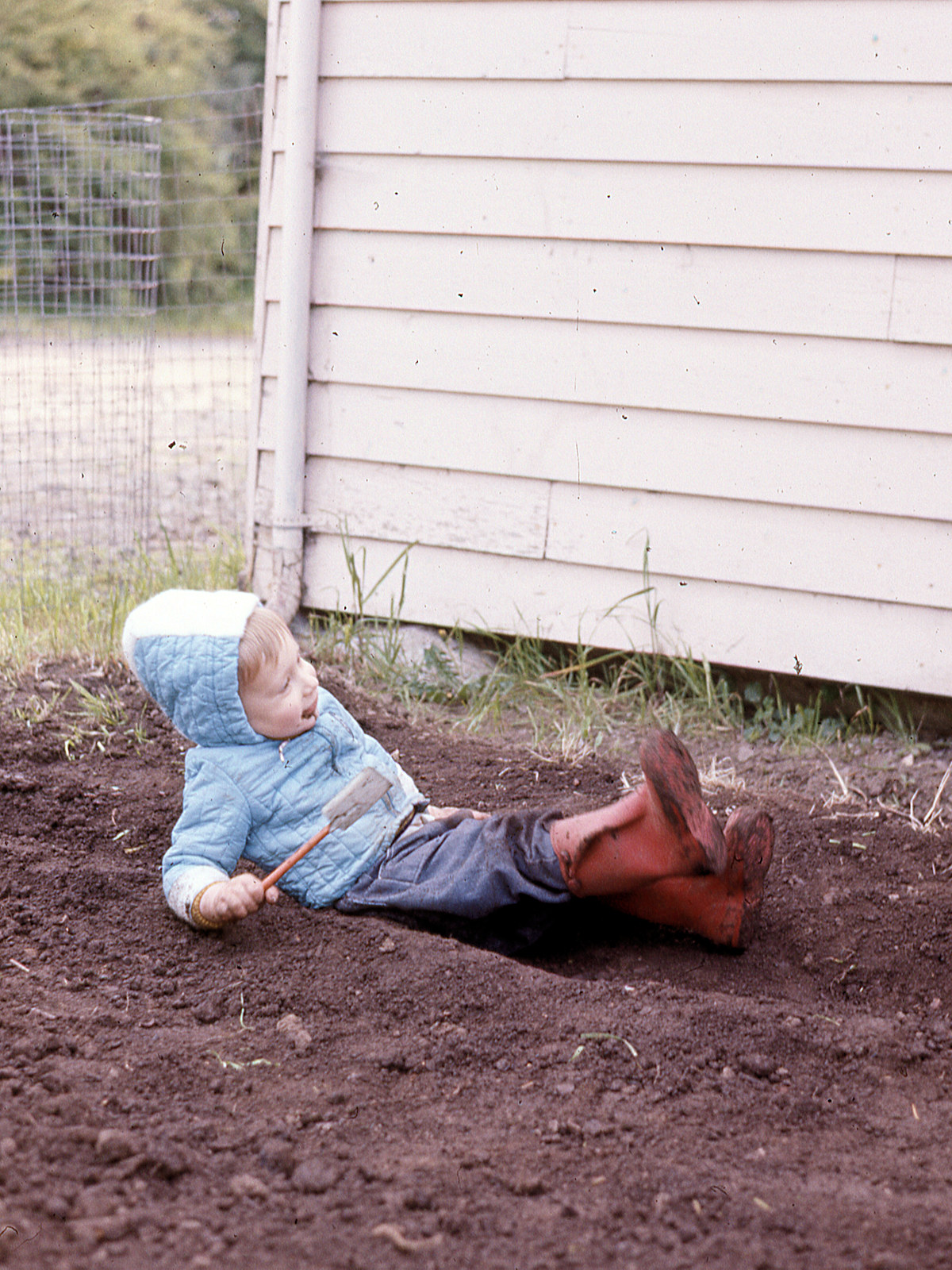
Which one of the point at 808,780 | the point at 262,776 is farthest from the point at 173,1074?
the point at 808,780

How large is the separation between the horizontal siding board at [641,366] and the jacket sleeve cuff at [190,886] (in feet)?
6.72

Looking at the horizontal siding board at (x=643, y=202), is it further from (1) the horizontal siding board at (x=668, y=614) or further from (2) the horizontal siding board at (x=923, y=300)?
(1) the horizontal siding board at (x=668, y=614)

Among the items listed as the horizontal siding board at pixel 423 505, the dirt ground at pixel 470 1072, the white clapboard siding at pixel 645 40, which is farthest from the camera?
the horizontal siding board at pixel 423 505

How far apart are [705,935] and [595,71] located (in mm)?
2542

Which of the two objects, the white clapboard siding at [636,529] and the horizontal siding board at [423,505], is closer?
the white clapboard siding at [636,529]

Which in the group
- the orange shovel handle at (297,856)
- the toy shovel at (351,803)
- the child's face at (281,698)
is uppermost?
the child's face at (281,698)

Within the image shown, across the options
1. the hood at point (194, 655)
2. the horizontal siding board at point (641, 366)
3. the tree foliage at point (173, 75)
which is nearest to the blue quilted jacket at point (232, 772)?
the hood at point (194, 655)

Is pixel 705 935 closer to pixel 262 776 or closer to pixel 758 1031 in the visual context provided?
pixel 758 1031

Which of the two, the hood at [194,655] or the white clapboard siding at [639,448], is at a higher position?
the white clapboard siding at [639,448]

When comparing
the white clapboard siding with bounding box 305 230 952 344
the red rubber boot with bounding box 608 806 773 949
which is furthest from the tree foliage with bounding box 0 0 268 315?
the red rubber boot with bounding box 608 806 773 949

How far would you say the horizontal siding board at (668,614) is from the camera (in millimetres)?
3518

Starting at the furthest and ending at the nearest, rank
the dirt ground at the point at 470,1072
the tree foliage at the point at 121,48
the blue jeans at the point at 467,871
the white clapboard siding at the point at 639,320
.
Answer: the tree foliage at the point at 121,48 → the white clapboard siding at the point at 639,320 → the blue jeans at the point at 467,871 → the dirt ground at the point at 470,1072

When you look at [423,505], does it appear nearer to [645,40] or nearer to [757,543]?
[757,543]

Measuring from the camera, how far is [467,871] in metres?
2.32
